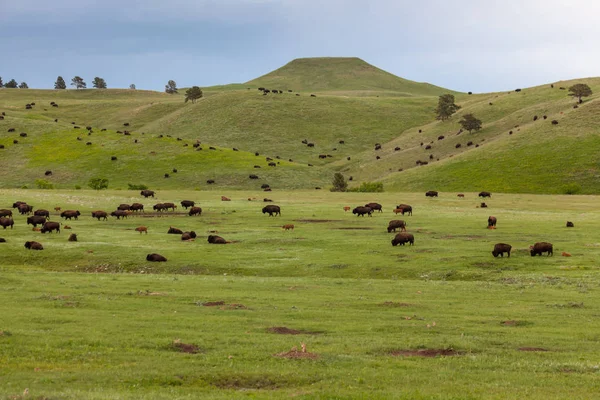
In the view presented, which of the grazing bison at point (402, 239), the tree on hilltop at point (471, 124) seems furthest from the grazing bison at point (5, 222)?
the tree on hilltop at point (471, 124)

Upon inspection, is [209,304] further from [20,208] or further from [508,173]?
[508,173]

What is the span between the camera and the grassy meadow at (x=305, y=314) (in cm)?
1612

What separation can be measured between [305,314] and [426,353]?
7162 mm

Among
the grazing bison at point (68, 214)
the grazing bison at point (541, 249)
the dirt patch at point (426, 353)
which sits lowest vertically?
the dirt patch at point (426, 353)

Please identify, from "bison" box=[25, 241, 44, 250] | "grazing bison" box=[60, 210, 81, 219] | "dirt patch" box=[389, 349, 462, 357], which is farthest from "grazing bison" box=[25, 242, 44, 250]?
"dirt patch" box=[389, 349, 462, 357]

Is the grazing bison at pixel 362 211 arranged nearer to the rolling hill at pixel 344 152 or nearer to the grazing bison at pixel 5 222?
the grazing bison at pixel 5 222

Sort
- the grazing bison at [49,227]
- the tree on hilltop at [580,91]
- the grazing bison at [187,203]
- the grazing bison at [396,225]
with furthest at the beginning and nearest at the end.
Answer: the tree on hilltop at [580,91]
the grazing bison at [187,203]
the grazing bison at [49,227]
the grazing bison at [396,225]

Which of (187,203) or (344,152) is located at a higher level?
(344,152)

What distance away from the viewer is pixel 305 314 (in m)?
25.7

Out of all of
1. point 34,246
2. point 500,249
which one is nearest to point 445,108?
point 500,249

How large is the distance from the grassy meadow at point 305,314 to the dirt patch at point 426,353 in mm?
61

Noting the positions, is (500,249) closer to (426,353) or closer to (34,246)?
(426,353)

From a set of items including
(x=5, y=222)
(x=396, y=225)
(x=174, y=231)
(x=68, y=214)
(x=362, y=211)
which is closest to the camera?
(x=396, y=225)

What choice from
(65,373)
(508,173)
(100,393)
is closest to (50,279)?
(65,373)
